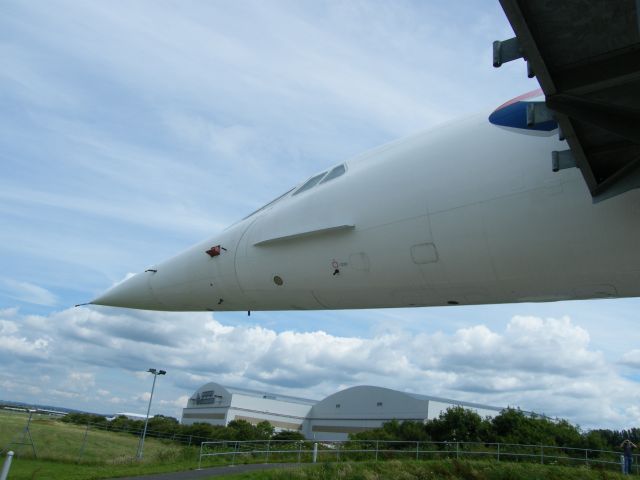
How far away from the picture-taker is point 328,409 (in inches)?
2349

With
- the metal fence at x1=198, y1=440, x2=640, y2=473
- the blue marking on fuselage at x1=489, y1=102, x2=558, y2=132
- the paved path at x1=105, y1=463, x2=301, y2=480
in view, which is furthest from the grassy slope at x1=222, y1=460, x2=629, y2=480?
the blue marking on fuselage at x1=489, y1=102, x2=558, y2=132

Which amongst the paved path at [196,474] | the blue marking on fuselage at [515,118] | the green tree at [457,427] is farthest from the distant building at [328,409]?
the blue marking on fuselage at [515,118]

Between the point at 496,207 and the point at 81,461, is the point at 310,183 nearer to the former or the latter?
the point at 496,207

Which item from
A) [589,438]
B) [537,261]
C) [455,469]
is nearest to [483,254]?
[537,261]

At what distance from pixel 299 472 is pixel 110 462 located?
9.86 meters

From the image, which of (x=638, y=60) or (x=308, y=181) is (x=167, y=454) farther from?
(x=638, y=60)

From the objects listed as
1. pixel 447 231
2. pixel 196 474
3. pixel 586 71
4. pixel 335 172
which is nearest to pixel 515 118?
pixel 447 231

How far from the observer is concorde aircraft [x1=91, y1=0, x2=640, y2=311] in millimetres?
3842

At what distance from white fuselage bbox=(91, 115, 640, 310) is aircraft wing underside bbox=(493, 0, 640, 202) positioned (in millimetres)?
365

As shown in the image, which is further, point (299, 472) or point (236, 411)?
point (236, 411)

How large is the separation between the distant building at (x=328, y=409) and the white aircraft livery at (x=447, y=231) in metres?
40.7

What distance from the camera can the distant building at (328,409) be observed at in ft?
154

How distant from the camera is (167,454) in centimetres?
2261

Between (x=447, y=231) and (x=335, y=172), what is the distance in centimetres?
233
